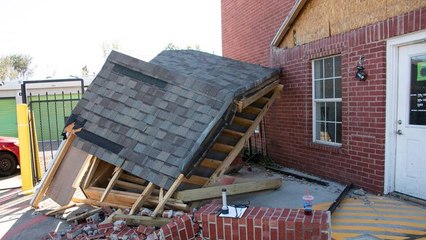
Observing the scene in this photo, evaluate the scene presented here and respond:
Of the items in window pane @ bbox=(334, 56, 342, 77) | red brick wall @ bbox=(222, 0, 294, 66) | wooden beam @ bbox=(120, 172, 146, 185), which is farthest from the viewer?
red brick wall @ bbox=(222, 0, 294, 66)

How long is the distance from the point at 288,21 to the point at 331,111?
2.17 m

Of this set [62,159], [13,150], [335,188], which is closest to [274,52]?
[335,188]

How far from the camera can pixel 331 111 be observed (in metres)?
6.43

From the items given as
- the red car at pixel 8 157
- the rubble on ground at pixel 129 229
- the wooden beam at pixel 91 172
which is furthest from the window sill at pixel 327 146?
the red car at pixel 8 157

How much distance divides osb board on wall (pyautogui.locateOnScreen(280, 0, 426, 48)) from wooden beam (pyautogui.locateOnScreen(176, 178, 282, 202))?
3050 mm

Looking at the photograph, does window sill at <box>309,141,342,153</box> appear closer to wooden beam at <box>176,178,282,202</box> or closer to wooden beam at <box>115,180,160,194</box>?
wooden beam at <box>176,178,282,202</box>

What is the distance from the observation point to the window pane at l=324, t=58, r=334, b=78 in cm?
632

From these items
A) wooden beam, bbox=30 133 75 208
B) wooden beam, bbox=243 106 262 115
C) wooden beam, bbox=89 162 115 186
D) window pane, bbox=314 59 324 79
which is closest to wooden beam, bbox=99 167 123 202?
wooden beam, bbox=89 162 115 186

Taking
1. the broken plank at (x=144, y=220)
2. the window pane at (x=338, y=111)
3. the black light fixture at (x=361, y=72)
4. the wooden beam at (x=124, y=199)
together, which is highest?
the black light fixture at (x=361, y=72)

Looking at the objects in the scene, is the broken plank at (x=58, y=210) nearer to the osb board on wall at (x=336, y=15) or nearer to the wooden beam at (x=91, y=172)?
the wooden beam at (x=91, y=172)

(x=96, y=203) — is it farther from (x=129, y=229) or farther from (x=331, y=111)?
(x=331, y=111)

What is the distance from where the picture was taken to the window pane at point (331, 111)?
6.36 m

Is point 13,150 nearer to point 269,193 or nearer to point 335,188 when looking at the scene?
point 269,193

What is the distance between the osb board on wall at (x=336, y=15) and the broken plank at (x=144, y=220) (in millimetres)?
4447
